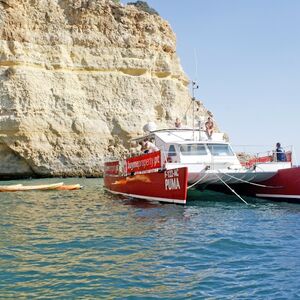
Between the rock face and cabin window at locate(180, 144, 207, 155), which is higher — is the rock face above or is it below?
above

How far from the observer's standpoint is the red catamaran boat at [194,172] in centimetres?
1502

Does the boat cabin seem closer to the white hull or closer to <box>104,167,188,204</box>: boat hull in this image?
the white hull

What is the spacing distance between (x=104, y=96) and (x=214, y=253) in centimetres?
3053

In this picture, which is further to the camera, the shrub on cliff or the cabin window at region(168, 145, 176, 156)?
the shrub on cliff

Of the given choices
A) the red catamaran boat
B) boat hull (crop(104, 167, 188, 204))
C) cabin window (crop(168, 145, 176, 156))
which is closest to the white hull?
the red catamaran boat

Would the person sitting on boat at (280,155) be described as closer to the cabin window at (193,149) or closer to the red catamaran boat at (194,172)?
the red catamaran boat at (194,172)

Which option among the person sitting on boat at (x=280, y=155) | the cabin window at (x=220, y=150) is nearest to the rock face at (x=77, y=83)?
the cabin window at (x=220, y=150)

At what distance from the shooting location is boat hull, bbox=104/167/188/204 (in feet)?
46.8

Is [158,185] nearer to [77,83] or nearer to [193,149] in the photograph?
[193,149]

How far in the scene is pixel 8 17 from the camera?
3569 cm

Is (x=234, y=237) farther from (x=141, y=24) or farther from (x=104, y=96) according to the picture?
(x=141, y=24)

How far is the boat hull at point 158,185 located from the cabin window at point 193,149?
6.18 ft

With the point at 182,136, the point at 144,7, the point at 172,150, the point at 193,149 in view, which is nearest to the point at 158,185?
the point at 172,150

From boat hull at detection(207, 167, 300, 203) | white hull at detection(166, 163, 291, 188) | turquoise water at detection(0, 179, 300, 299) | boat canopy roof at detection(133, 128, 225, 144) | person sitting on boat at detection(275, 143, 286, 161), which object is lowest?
turquoise water at detection(0, 179, 300, 299)
